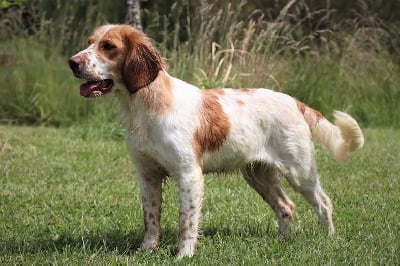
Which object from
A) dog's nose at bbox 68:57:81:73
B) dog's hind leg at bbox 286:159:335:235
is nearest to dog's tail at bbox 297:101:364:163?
dog's hind leg at bbox 286:159:335:235

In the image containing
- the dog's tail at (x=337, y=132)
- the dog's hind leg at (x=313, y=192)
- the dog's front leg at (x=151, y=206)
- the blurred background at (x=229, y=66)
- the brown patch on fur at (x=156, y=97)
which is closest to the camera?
the brown patch on fur at (x=156, y=97)

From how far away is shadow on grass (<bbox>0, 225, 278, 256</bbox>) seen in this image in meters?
4.72

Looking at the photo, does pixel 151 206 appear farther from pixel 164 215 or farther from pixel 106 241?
pixel 164 215

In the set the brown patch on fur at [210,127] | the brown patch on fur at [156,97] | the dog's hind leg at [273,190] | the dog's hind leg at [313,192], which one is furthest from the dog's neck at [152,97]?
the dog's hind leg at [313,192]

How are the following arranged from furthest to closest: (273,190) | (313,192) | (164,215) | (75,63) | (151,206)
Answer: (164,215), (273,190), (313,192), (151,206), (75,63)

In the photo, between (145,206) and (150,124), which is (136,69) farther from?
(145,206)

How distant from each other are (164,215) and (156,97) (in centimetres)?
156

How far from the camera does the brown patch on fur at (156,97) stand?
4.61m

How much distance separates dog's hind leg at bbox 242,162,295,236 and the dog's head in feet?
4.06

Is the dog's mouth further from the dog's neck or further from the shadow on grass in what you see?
the shadow on grass

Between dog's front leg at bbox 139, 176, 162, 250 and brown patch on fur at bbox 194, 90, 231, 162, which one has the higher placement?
brown patch on fur at bbox 194, 90, 231, 162

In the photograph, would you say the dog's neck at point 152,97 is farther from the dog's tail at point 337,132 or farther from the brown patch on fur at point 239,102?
the dog's tail at point 337,132

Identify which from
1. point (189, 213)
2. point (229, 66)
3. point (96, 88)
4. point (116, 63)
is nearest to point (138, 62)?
point (116, 63)

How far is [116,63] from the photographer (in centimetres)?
461
